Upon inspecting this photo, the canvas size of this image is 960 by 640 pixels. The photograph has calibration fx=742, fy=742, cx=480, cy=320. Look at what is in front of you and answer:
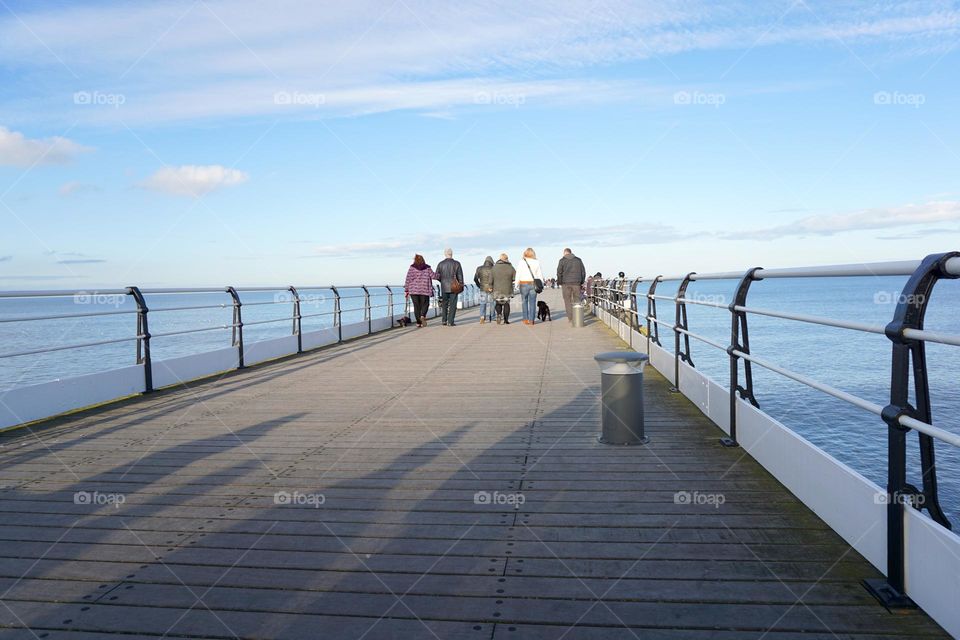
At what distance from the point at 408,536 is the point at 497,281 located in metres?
16.7

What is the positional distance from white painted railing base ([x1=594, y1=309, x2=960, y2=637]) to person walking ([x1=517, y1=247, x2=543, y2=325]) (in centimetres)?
1327

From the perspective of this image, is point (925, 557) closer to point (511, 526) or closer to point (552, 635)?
point (552, 635)

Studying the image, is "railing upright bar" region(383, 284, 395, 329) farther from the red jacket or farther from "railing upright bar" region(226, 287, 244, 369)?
"railing upright bar" region(226, 287, 244, 369)

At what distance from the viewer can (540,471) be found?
4.99 metres

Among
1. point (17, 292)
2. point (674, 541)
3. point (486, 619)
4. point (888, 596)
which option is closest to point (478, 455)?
point (674, 541)

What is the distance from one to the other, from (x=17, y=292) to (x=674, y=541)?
6116 millimetres

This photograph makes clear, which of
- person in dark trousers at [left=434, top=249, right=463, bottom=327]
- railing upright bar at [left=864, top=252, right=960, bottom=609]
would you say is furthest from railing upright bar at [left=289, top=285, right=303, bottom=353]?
railing upright bar at [left=864, top=252, right=960, bottom=609]

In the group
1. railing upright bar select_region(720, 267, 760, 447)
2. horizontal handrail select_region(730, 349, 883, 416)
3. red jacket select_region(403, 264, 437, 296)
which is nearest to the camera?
horizontal handrail select_region(730, 349, 883, 416)

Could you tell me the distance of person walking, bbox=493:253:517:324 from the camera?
19656 millimetres

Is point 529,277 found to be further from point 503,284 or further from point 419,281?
point 419,281

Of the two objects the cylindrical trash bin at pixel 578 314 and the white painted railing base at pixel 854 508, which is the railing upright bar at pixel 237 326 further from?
the cylindrical trash bin at pixel 578 314

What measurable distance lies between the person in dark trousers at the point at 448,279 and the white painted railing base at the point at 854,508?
44.8 ft

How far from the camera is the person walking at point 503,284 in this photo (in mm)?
19656

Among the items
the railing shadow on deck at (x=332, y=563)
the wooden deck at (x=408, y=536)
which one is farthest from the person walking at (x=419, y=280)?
the railing shadow on deck at (x=332, y=563)
